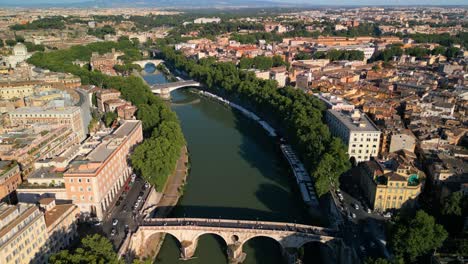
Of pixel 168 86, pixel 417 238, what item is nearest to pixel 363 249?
pixel 417 238

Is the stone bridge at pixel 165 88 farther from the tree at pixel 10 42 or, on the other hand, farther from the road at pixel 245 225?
the tree at pixel 10 42

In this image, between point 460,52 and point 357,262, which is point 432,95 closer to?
point 357,262

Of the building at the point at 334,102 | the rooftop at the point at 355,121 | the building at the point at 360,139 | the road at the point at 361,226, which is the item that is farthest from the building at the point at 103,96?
the road at the point at 361,226

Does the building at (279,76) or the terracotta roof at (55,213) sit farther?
the building at (279,76)

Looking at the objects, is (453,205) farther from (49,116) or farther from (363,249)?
(49,116)

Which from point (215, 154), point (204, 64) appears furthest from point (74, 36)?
point (215, 154)

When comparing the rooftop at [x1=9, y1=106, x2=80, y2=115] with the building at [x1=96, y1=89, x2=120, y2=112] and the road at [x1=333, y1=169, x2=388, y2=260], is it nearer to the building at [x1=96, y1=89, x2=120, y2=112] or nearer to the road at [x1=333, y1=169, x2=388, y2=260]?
the building at [x1=96, y1=89, x2=120, y2=112]

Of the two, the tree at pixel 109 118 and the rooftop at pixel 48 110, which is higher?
the rooftop at pixel 48 110
